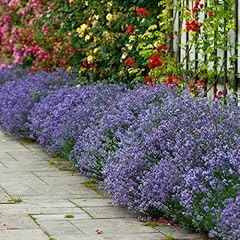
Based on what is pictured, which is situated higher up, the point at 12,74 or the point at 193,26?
the point at 193,26

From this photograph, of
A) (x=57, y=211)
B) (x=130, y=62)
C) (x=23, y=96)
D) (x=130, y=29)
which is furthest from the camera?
(x=23, y=96)

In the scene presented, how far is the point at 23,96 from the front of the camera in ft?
36.6

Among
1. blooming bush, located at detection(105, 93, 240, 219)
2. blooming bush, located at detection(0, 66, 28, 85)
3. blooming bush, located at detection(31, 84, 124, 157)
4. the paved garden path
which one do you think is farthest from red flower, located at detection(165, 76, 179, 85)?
blooming bush, located at detection(0, 66, 28, 85)

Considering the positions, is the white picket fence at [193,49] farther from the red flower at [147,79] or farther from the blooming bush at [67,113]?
the blooming bush at [67,113]

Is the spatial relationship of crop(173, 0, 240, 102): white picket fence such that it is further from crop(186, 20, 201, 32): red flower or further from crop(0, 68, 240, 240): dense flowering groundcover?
crop(0, 68, 240, 240): dense flowering groundcover

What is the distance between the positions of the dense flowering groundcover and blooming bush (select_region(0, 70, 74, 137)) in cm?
90

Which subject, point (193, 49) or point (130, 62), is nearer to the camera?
point (193, 49)

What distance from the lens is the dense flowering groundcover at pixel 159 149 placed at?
541 cm

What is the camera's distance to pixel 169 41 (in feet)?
35.8

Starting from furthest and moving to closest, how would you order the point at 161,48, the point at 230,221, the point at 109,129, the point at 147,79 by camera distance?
1. the point at 147,79
2. the point at 161,48
3. the point at 109,129
4. the point at 230,221

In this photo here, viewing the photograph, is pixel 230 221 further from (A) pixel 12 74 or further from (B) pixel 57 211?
(A) pixel 12 74

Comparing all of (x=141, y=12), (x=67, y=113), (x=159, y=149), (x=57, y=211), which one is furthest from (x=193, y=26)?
(x=57, y=211)

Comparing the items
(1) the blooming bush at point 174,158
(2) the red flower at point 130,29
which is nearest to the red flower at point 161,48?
(2) the red flower at point 130,29

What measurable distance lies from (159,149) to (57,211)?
2.75 feet
